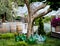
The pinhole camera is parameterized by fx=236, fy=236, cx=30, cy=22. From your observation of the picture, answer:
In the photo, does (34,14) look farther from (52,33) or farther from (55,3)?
(55,3)

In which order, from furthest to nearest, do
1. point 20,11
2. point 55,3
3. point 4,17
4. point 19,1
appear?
point 20,11 → point 4,17 → point 19,1 → point 55,3

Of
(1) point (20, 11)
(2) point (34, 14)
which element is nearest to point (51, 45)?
(2) point (34, 14)

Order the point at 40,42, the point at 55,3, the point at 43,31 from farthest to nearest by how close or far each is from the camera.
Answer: the point at 43,31 → the point at 40,42 → the point at 55,3

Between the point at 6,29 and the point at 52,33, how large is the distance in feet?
14.8

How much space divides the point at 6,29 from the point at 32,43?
7498 mm

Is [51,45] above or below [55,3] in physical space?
below

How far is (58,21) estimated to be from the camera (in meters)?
17.2

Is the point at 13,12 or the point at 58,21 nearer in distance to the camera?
the point at 58,21

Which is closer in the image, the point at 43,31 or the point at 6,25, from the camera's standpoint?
the point at 43,31

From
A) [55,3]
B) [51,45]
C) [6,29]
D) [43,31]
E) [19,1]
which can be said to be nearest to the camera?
[55,3]

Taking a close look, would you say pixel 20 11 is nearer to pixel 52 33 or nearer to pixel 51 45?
pixel 52 33

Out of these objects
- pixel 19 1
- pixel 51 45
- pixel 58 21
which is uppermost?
pixel 19 1

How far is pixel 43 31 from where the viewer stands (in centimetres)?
1836

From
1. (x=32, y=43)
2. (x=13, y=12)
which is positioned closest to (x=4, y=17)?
(x=13, y=12)
